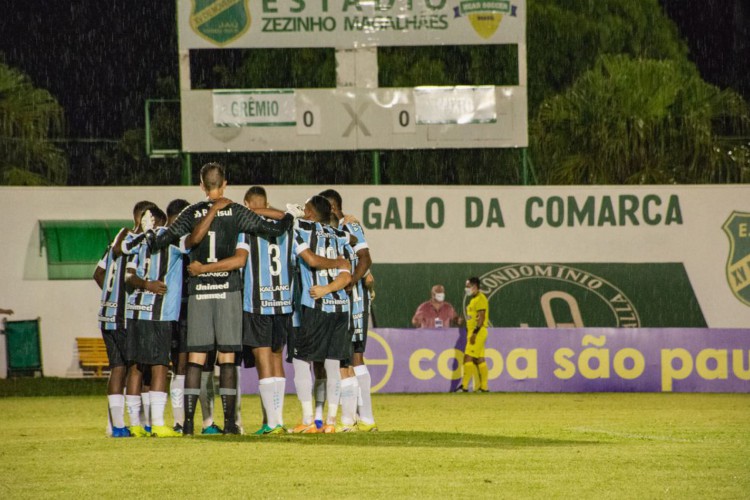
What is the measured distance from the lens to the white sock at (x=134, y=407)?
→ 11266 mm

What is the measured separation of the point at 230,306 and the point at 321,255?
98 centimetres

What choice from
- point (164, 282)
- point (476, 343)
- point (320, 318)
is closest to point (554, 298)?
point (476, 343)

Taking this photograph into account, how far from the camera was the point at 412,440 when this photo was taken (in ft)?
34.6

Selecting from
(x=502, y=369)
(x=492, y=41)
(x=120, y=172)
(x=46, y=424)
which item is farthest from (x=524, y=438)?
(x=120, y=172)

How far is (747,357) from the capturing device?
63.3 feet

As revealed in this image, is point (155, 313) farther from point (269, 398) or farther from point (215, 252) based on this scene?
point (269, 398)

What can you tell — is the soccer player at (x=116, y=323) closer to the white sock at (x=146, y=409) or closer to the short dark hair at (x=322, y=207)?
the white sock at (x=146, y=409)

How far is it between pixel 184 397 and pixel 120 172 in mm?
28903

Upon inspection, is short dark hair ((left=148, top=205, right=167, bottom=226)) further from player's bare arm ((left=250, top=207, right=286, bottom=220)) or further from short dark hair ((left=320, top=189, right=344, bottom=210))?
short dark hair ((left=320, top=189, right=344, bottom=210))

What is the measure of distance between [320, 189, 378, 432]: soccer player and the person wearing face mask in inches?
369

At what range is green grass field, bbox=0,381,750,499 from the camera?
773cm

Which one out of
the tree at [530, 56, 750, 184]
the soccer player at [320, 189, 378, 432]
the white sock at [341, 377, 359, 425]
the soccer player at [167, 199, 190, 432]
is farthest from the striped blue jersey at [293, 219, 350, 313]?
the tree at [530, 56, 750, 184]

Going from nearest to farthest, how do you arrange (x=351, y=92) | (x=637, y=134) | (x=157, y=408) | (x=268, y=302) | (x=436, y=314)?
(x=268, y=302) < (x=157, y=408) < (x=436, y=314) < (x=351, y=92) < (x=637, y=134)

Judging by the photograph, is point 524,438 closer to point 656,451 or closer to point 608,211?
point 656,451
